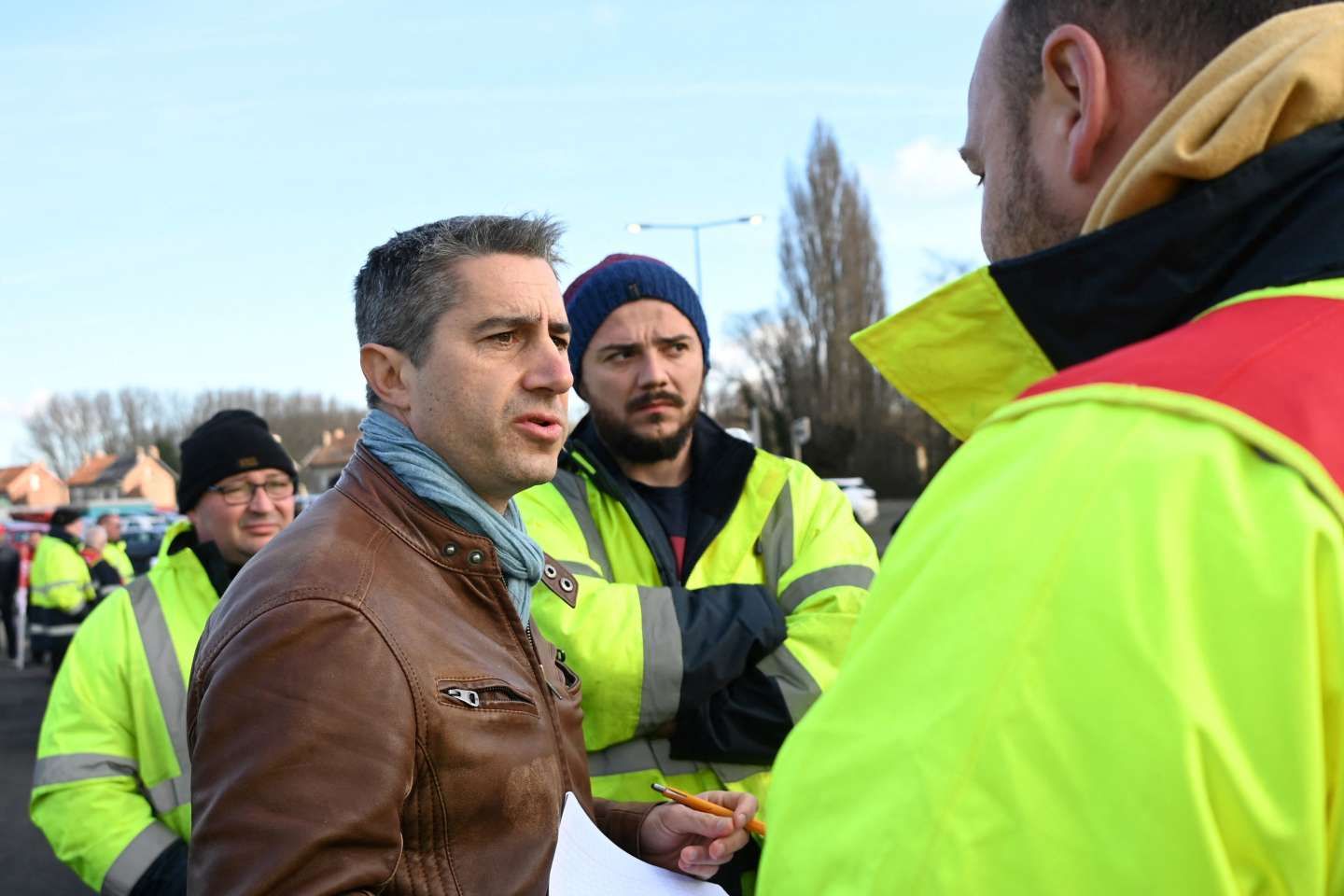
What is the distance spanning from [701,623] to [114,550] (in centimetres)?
1357

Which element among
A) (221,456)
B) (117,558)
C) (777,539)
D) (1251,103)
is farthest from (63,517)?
(1251,103)

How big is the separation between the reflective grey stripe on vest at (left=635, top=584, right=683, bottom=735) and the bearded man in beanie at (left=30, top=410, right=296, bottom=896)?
1.19 m

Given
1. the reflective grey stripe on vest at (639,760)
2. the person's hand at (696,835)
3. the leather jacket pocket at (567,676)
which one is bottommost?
the reflective grey stripe on vest at (639,760)

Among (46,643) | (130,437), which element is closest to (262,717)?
(46,643)

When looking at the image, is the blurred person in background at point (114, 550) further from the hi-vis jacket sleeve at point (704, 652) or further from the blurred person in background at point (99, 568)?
the hi-vis jacket sleeve at point (704, 652)

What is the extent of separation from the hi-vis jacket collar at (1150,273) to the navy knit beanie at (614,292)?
2.14m

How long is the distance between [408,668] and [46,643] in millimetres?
12980

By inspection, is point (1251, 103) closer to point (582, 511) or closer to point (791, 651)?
point (791, 651)

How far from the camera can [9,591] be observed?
642 inches

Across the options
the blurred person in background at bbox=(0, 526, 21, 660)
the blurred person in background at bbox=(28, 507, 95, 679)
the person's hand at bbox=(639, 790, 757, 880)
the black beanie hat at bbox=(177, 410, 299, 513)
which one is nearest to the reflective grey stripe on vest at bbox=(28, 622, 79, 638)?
the blurred person in background at bbox=(28, 507, 95, 679)

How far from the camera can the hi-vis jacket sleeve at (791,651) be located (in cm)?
248

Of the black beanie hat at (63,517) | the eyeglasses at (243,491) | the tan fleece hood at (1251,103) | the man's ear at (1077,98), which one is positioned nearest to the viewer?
the tan fleece hood at (1251,103)

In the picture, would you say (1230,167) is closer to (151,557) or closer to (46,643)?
(46,643)

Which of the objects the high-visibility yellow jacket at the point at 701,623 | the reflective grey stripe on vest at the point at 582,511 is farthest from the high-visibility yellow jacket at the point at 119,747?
the high-visibility yellow jacket at the point at 701,623
